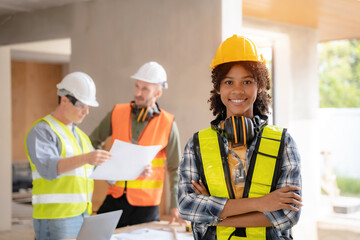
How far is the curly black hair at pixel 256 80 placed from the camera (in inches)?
64.4

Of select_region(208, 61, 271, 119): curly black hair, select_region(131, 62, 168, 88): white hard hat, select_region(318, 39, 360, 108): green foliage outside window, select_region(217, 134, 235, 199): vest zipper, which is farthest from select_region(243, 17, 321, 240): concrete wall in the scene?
select_region(318, 39, 360, 108): green foliage outside window

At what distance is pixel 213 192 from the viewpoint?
161 centimetres

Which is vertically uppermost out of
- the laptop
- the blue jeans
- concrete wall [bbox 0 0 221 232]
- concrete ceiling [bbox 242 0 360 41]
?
concrete ceiling [bbox 242 0 360 41]

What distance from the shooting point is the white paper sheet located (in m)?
2.68

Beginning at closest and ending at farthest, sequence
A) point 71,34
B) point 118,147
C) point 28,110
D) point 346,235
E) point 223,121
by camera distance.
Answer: point 223,121 → point 118,147 → point 71,34 → point 346,235 → point 28,110

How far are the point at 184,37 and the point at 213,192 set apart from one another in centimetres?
285

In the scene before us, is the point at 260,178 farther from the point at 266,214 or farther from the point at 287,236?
the point at 287,236

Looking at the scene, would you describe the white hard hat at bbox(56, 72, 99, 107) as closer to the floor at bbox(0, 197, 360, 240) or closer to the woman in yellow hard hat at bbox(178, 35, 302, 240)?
the woman in yellow hard hat at bbox(178, 35, 302, 240)

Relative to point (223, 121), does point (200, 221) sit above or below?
below

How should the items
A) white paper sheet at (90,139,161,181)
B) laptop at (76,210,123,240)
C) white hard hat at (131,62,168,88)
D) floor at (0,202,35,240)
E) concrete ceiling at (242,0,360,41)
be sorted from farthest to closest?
floor at (0,202,35,240) < concrete ceiling at (242,0,360,41) < white hard hat at (131,62,168,88) < white paper sheet at (90,139,161,181) < laptop at (76,210,123,240)

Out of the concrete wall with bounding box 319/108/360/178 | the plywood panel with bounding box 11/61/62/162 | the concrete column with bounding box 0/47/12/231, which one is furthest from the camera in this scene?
the concrete wall with bounding box 319/108/360/178

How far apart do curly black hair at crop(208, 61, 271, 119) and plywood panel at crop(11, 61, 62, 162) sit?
9883mm

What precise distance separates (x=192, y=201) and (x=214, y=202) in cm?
8

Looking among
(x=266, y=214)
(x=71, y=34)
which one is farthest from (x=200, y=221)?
(x=71, y=34)
